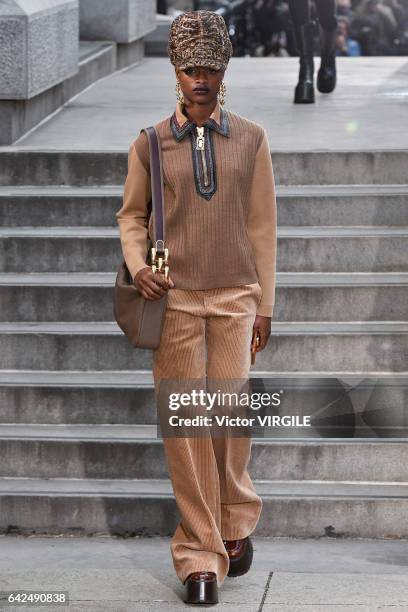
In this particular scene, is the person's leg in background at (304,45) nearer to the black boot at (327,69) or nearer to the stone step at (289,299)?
the black boot at (327,69)

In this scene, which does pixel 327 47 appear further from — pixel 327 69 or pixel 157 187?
pixel 157 187

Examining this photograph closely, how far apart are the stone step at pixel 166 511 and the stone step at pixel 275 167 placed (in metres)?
2.09

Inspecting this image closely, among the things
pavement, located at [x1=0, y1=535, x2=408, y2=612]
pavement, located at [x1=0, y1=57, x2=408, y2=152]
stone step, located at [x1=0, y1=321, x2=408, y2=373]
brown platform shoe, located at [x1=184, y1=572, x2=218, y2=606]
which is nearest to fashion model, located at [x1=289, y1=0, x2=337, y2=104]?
pavement, located at [x1=0, y1=57, x2=408, y2=152]

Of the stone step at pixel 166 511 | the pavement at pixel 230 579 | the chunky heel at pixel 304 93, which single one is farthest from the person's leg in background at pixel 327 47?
the pavement at pixel 230 579

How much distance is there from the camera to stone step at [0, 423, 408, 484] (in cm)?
695

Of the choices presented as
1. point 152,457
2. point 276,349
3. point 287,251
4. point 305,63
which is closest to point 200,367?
point 152,457

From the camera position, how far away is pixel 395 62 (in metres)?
14.6

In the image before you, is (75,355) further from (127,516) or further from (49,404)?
(127,516)

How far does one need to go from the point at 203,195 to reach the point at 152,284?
1.19 feet

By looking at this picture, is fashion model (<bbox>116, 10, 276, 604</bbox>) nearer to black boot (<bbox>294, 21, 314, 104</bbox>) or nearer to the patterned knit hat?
the patterned knit hat

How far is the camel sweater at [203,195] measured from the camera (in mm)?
5594

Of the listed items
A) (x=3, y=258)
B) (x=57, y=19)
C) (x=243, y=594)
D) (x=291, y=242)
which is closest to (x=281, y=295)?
(x=291, y=242)

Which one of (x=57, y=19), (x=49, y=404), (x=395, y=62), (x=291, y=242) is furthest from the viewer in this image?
(x=395, y=62)

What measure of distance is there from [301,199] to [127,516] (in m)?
2.15
